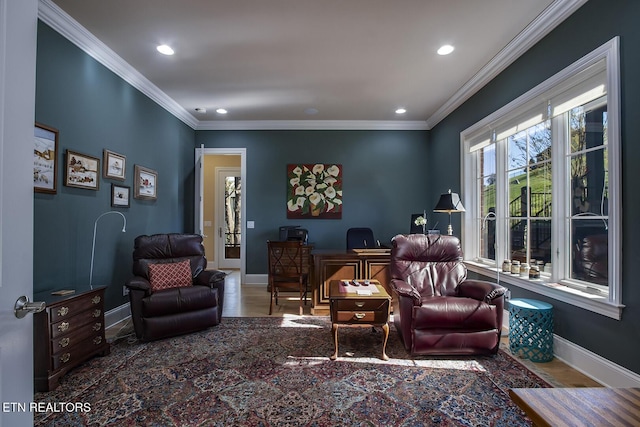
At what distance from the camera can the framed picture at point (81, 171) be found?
290 cm

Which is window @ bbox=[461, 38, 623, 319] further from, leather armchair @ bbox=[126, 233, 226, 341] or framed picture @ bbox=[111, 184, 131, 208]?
framed picture @ bbox=[111, 184, 131, 208]

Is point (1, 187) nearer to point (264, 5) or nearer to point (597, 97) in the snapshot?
point (264, 5)

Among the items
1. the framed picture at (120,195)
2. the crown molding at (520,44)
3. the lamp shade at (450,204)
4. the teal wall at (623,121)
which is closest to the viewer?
the teal wall at (623,121)

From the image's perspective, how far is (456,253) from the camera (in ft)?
10.9

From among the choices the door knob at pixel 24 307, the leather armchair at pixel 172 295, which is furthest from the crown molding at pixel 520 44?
the leather armchair at pixel 172 295

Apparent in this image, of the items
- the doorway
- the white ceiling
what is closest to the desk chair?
the white ceiling

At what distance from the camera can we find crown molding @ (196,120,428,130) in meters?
5.70

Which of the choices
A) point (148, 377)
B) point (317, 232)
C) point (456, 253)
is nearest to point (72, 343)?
point (148, 377)

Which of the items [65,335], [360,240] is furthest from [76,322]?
[360,240]

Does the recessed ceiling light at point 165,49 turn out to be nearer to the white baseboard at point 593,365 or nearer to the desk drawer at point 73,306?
the desk drawer at point 73,306

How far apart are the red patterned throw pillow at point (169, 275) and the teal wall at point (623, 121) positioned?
351 cm

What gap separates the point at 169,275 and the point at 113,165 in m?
1.38

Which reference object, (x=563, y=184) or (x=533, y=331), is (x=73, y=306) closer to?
(x=533, y=331)

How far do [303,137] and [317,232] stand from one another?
175cm
